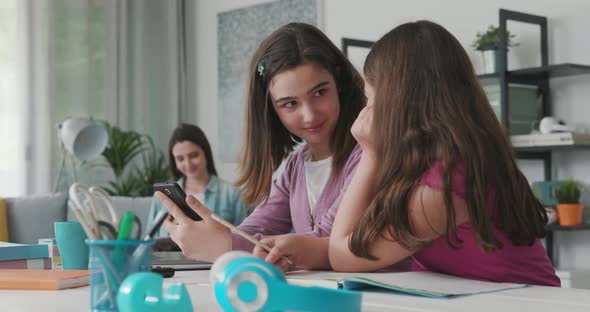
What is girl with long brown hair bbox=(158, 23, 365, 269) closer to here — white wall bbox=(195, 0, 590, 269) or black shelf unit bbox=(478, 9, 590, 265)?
black shelf unit bbox=(478, 9, 590, 265)

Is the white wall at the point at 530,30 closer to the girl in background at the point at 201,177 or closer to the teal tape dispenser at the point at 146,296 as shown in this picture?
the girl in background at the point at 201,177

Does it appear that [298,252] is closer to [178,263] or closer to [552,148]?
[178,263]

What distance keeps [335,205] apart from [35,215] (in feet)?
11.1

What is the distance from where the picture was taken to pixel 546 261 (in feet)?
4.97

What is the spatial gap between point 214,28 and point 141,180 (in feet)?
4.22

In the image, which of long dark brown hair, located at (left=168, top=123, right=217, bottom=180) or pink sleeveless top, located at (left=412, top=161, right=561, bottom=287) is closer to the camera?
pink sleeveless top, located at (left=412, top=161, right=561, bottom=287)

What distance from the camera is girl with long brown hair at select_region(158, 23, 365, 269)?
1.85m

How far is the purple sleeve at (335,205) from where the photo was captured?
1.74 metres

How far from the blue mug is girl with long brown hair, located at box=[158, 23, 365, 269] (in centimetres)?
18

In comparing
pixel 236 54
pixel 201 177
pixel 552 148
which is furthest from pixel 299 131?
pixel 236 54

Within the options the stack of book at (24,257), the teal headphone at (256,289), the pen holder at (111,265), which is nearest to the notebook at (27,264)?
the stack of book at (24,257)

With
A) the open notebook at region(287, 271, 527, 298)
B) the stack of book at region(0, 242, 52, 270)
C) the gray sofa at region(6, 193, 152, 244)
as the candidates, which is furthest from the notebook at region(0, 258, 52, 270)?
the gray sofa at region(6, 193, 152, 244)

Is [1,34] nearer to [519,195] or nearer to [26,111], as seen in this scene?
[26,111]

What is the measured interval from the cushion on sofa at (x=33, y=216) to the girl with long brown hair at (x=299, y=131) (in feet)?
9.60
